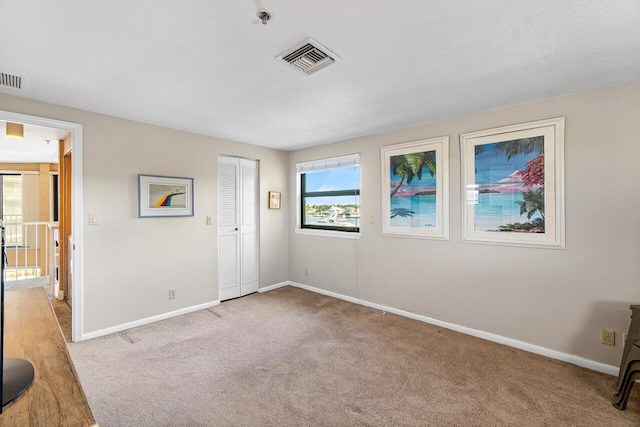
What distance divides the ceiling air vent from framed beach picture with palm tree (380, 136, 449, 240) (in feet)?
6.00

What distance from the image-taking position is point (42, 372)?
0.96 m

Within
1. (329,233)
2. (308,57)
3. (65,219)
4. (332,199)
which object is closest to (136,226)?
(65,219)

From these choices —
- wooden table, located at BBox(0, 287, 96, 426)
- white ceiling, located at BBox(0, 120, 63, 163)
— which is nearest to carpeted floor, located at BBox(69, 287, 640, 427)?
wooden table, located at BBox(0, 287, 96, 426)

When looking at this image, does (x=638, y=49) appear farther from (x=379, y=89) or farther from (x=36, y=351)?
(x=36, y=351)

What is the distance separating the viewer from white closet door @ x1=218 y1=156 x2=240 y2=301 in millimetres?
4164

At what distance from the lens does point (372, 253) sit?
12.9ft

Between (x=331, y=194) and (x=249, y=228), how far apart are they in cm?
136

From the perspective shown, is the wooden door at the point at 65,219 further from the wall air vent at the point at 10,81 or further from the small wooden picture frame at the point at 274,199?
the small wooden picture frame at the point at 274,199

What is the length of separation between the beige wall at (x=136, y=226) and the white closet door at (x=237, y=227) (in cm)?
17

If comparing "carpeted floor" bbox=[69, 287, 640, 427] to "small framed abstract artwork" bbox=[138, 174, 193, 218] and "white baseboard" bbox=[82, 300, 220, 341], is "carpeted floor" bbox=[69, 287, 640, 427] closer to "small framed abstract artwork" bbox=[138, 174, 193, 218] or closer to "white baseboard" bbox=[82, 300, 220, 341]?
"white baseboard" bbox=[82, 300, 220, 341]

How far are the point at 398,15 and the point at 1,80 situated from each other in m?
2.91

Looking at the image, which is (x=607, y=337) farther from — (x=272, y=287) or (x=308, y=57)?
(x=272, y=287)

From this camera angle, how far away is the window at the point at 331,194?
4203mm

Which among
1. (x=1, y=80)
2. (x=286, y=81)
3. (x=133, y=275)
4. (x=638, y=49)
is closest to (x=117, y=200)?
(x=133, y=275)
